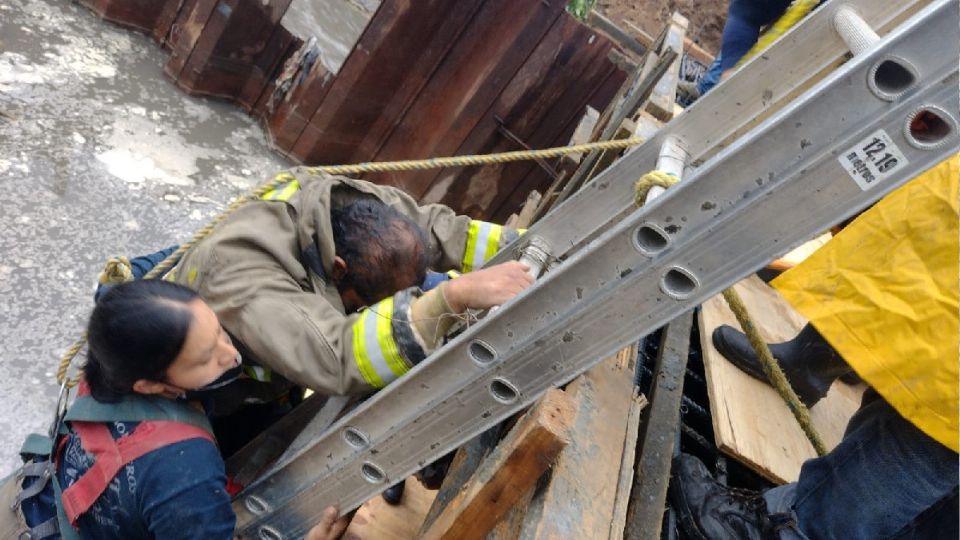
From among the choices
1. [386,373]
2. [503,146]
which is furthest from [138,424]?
[503,146]

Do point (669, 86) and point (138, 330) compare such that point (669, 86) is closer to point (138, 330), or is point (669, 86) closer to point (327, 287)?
point (327, 287)

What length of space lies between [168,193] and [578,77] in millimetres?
3375

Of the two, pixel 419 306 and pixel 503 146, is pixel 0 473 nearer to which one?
pixel 419 306

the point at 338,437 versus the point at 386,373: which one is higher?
the point at 386,373

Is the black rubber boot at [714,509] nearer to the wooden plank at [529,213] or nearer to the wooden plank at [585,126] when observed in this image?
the wooden plank at [529,213]

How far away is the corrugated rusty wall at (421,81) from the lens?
5.03 meters

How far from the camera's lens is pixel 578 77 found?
5.42 meters

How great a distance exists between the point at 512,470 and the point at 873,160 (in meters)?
0.94

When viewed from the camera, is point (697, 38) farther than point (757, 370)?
Yes

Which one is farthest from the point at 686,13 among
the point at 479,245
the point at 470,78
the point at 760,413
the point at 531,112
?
the point at 479,245

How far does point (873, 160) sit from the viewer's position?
995mm

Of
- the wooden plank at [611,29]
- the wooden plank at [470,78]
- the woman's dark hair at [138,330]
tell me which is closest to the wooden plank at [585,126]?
the wooden plank at [470,78]

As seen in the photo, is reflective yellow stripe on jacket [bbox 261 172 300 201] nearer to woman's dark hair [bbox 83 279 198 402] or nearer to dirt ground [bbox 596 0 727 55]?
woman's dark hair [bbox 83 279 198 402]

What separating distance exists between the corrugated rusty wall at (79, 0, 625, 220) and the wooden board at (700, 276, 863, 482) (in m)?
2.59
